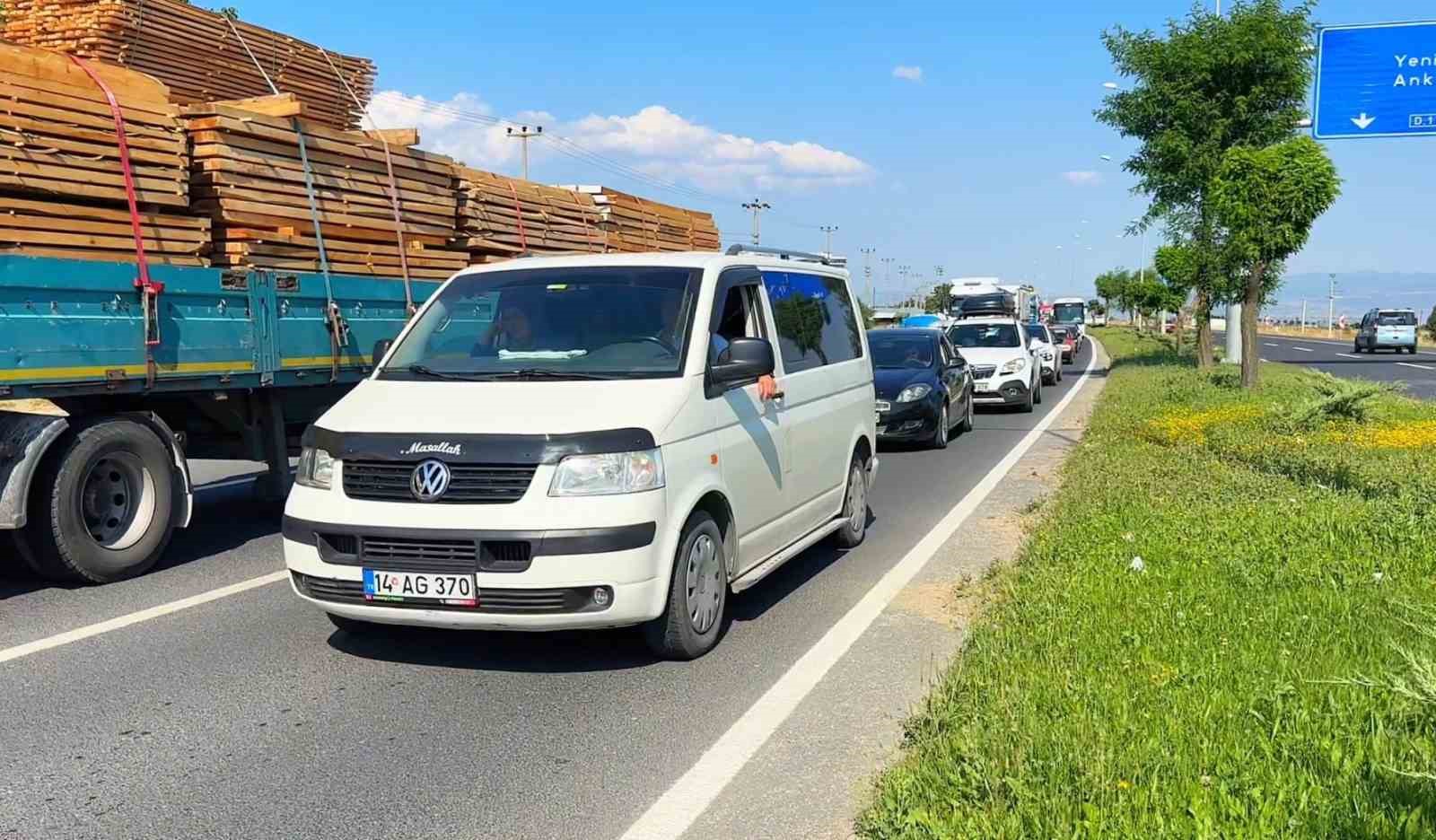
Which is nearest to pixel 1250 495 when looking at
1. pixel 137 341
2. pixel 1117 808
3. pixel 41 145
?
pixel 1117 808

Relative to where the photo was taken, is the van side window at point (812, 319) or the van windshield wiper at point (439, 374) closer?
the van windshield wiper at point (439, 374)

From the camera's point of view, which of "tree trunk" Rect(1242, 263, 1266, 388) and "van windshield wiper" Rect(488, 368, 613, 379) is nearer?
"van windshield wiper" Rect(488, 368, 613, 379)

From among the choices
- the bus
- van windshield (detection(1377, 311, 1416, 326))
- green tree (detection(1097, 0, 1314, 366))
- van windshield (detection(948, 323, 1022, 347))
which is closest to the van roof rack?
van windshield (detection(948, 323, 1022, 347))

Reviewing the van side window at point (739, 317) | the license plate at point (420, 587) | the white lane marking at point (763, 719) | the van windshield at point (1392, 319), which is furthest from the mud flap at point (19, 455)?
the van windshield at point (1392, 319)

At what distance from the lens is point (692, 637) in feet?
18.3

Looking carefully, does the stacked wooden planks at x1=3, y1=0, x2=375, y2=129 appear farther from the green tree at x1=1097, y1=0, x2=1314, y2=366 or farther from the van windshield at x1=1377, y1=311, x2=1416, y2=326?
the van windshield at x1=1377, y1=311, x2=1416, y2=326

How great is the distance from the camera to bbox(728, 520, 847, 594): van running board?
239 inches

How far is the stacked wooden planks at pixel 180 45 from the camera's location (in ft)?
31.8

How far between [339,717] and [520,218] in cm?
748

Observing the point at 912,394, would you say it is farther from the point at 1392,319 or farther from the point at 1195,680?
the point at 1392,319

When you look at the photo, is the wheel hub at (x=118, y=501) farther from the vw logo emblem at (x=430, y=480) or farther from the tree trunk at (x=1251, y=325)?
the tree trunk at (x=1251, y=325)

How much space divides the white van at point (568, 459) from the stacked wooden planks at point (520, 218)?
4256mm

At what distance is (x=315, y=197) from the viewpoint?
9000 millimetres

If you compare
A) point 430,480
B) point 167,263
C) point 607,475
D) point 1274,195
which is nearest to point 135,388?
point 167,263
